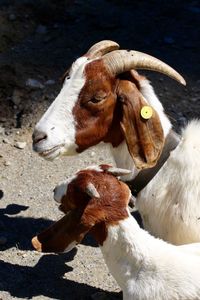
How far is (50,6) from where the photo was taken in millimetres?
9203

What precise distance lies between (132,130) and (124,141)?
21 centimetres

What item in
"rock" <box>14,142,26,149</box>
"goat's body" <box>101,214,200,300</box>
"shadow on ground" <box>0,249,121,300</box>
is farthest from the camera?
"rock" <box>14,142,26,149</box>

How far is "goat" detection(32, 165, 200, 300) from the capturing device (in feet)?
13.9

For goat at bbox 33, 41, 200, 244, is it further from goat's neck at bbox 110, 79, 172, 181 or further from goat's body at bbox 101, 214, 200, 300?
goat's body at bbox 101, 214, 200, 300

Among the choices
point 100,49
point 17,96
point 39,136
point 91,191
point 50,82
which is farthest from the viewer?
point 50,82

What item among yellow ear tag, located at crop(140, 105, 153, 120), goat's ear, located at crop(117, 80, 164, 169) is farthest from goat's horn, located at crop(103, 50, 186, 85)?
yellow ear tag, located at crop(140, 105, 153, 120)

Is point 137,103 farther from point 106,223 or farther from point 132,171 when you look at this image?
point 106,223

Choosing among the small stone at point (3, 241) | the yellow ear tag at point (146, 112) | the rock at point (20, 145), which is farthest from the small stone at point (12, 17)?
the yellow ear tag at point (146, 112)

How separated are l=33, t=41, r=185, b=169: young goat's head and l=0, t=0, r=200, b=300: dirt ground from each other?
43.2 inches

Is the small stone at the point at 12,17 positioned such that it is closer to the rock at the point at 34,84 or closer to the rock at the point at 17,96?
the rock at the point at 34,84

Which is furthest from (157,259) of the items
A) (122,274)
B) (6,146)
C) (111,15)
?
(111,15)

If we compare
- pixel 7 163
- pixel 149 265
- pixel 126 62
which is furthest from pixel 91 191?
pixel 7 163

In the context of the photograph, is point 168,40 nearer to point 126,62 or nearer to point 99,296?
point 126,62

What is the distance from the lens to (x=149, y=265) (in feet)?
14.2
